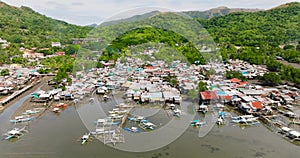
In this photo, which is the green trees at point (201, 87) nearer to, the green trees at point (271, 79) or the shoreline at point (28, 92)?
the green trees at point (271, 79)

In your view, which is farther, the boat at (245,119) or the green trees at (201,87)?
the green trees at (201,87)

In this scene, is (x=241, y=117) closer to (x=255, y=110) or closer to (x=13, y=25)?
→ (x=255, y=110)

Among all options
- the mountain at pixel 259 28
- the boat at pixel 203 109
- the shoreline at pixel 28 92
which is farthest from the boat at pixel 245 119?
the mountain at pixel 259 28

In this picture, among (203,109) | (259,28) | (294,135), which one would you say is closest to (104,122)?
(203,109)

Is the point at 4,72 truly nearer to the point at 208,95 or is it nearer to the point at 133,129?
the point at 133,129

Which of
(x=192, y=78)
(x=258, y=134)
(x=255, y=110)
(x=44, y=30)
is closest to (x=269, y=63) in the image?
(x=192, y=78)

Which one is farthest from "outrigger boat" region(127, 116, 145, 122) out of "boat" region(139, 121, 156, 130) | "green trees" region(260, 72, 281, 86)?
"green trees" region(260, 72, 281, 86)
